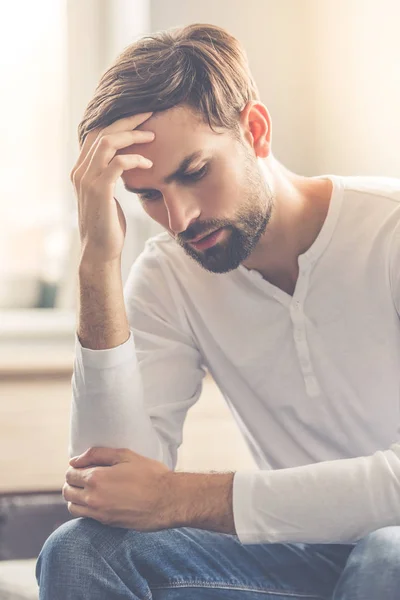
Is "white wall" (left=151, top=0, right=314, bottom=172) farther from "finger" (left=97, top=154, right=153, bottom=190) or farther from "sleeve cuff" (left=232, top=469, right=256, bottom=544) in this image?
"sleeve cuff" (left=232, top=469, right=256, bottom=544)

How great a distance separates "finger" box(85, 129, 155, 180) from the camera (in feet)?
4.51

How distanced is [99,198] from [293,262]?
351mm

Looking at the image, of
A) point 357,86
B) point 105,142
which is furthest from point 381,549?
point 357,86

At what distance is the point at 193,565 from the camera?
1.34 metres

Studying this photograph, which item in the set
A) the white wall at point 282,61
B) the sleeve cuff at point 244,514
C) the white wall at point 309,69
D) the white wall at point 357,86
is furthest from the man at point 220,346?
the white wall at point 282,61

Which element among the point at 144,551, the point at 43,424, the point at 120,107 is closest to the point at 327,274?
the point at 120,107

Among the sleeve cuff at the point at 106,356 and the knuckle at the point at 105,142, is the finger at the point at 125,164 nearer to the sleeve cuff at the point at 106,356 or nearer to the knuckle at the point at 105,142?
the knuckle at the point at 105,142

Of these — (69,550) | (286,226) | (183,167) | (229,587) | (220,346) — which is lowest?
(229,587)

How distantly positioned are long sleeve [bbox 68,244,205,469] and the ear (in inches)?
11.6

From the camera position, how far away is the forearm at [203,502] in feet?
4.18

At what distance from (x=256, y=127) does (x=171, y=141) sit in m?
0.19

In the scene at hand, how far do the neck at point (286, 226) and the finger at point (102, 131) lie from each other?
25cm

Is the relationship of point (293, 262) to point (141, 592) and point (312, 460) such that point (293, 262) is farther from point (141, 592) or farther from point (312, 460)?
point (141, 592)

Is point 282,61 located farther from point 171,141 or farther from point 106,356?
point 106,356
